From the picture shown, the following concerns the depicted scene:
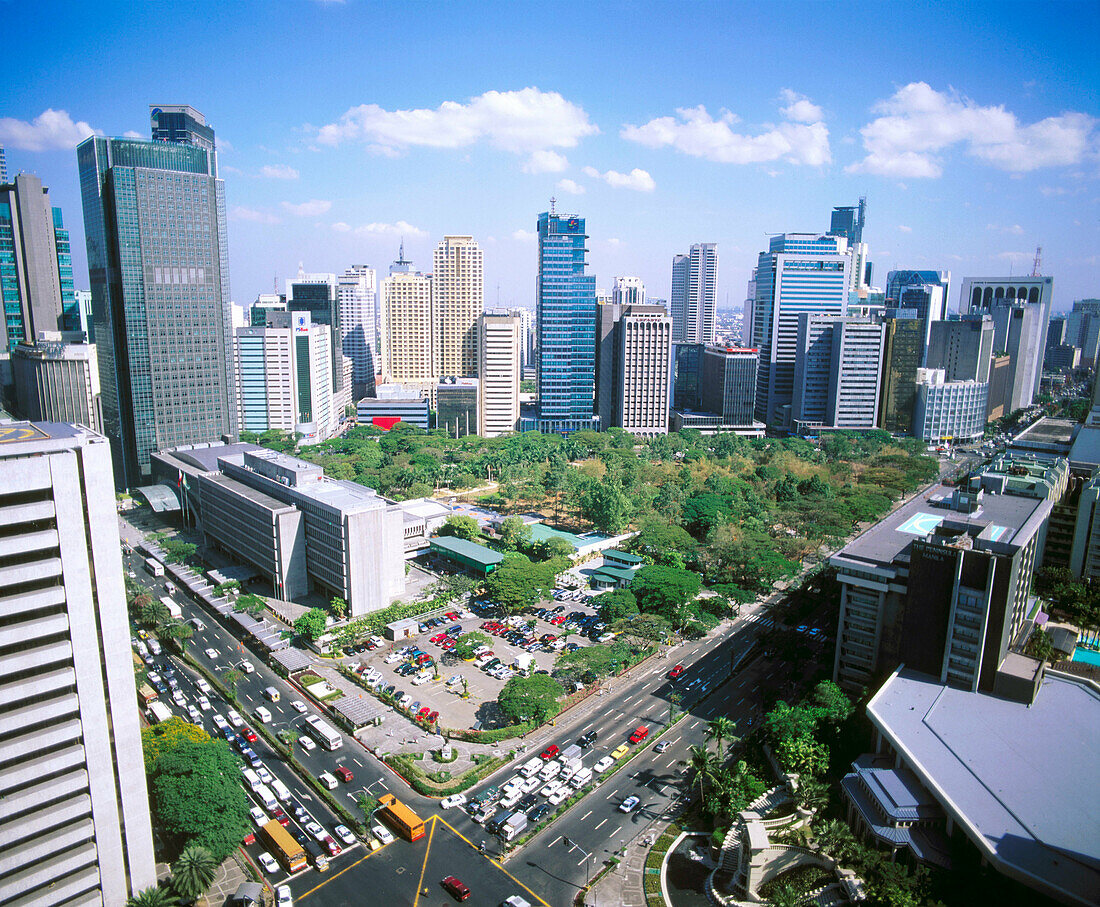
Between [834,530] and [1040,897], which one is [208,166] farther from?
[1040,897]

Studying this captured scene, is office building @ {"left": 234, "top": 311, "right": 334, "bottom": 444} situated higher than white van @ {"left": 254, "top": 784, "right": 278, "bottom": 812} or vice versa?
office building @ {"left": 234, "top": 311, "right": 334, "bottom": 444}

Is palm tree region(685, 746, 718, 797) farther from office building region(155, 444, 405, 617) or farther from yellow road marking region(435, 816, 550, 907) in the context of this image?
office building region(155, 444, 405, 617)

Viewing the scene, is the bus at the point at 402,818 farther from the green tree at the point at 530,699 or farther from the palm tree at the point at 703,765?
the palm tree at the point at 703,765

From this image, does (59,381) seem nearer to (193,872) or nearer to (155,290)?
(155,290)

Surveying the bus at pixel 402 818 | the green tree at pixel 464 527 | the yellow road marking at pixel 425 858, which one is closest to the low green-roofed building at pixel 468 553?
the green tree at pixel 464 527

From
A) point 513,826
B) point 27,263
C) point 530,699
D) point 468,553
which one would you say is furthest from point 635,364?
point 27,263

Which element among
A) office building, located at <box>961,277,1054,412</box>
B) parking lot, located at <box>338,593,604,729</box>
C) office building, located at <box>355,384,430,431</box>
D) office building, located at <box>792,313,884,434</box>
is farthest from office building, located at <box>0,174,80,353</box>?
office building, located at <box>961,277,1054,412</box>
